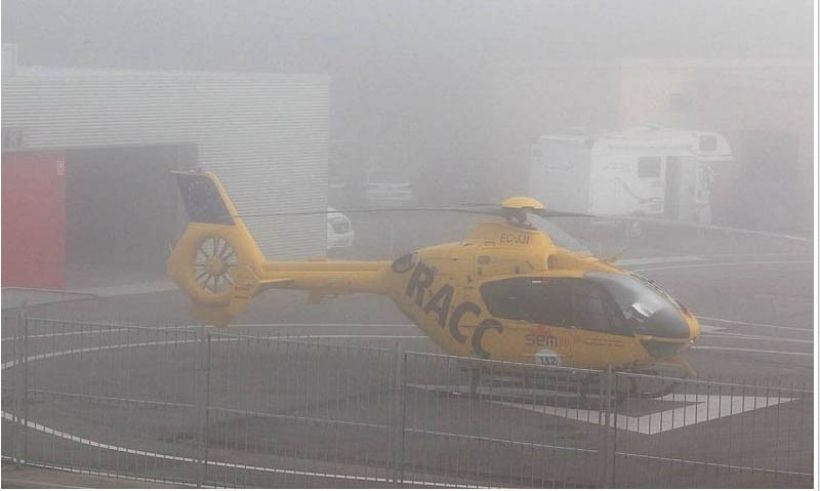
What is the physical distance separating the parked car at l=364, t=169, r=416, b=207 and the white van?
594cm

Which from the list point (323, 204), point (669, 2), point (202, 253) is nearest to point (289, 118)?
point (323, 204)

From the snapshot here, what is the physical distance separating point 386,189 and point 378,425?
24.1m

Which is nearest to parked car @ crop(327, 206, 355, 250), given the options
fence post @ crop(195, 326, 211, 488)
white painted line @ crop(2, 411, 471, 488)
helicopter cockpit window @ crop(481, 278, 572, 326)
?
helicopter cockpit window @ crop(481, 278, 572, 326)

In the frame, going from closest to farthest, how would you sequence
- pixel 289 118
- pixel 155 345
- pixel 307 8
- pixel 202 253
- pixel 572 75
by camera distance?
1. pixel 155 345
2. pixel 202 253
3. pixel 289 118
4. pixel 572 75
5. pixel 307 8

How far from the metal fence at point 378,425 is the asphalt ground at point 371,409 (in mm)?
26

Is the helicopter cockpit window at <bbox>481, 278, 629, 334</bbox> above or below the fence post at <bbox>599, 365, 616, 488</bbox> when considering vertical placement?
above

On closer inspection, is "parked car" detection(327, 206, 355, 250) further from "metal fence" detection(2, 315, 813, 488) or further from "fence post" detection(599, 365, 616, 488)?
"fence post" detection(599, 365, 616, 488)

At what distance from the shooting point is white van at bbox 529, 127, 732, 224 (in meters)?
27.6

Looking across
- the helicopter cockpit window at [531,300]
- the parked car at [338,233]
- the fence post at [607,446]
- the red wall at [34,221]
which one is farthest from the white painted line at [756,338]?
the red wall at [34,221]

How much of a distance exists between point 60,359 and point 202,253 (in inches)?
137

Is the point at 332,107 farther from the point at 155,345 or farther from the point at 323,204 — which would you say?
the point at 155,345

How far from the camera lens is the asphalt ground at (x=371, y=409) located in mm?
12492

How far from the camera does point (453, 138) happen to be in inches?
1364

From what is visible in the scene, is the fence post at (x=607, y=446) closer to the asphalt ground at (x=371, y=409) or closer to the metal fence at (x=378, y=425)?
the metal fence at (x=378, y=425)
